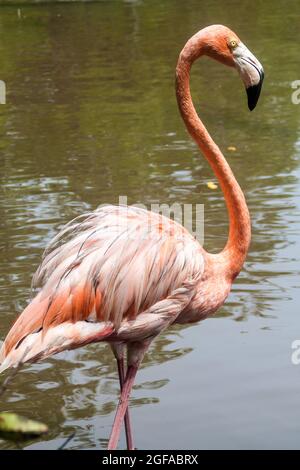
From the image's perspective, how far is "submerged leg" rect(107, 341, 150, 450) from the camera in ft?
11.6

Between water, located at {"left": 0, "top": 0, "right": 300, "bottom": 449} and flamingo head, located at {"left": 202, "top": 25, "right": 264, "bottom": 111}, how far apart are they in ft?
4.53

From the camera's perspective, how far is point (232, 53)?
3.93 m

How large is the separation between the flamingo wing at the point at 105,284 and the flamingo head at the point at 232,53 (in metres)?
0.71

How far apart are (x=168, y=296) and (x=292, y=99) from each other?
7.03 m

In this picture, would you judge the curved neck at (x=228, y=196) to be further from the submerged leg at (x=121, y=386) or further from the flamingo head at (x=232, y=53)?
the submerged leg at (x=121, y=386)

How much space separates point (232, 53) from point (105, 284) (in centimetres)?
116

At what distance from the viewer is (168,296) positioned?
3.63 m

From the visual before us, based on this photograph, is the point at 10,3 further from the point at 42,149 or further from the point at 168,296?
the point at 168,296

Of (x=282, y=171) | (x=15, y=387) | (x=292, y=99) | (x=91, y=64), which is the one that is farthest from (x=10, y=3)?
(x=15, y=387)

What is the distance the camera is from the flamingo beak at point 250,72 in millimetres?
3846
